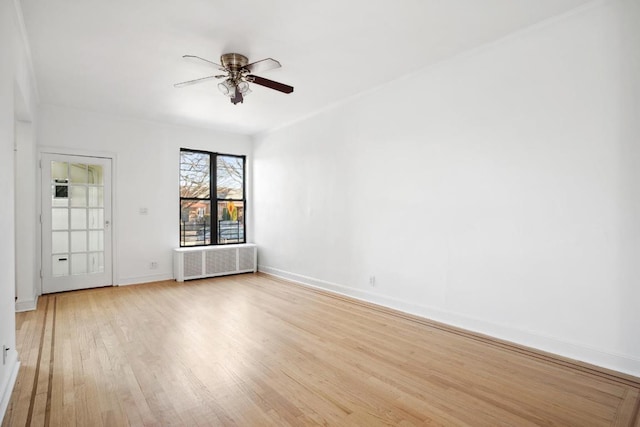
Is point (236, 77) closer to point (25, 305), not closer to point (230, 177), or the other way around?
point (230, 177)

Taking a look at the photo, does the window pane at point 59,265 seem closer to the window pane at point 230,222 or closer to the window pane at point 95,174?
the window pane at point 95,174

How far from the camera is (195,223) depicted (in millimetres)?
6383

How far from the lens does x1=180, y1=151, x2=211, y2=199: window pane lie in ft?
20.4

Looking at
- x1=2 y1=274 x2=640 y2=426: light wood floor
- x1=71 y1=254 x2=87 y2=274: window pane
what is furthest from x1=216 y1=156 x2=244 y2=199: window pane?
x1=2 y1=274 x2=640 y2=426: light wood floor

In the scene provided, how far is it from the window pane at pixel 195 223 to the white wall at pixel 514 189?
293 centimetres

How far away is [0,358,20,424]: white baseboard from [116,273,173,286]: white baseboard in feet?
10.2

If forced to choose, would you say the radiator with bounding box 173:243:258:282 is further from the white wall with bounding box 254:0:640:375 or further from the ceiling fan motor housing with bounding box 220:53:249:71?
the ceiling fan motor housing with bounding box 220:53:249:71

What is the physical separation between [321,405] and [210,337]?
5.08ft

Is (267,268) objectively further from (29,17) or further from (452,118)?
(29,17)

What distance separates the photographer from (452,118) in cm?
359

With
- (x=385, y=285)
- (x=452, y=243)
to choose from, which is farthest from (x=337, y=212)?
(x=452, y=243)

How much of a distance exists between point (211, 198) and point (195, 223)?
22.2 inches

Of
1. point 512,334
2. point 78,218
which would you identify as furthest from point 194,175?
point 512,334

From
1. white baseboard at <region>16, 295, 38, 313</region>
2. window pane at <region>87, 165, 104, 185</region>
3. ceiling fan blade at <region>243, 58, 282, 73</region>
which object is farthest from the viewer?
window pane at <region>87, 165, 104, 185</region>
